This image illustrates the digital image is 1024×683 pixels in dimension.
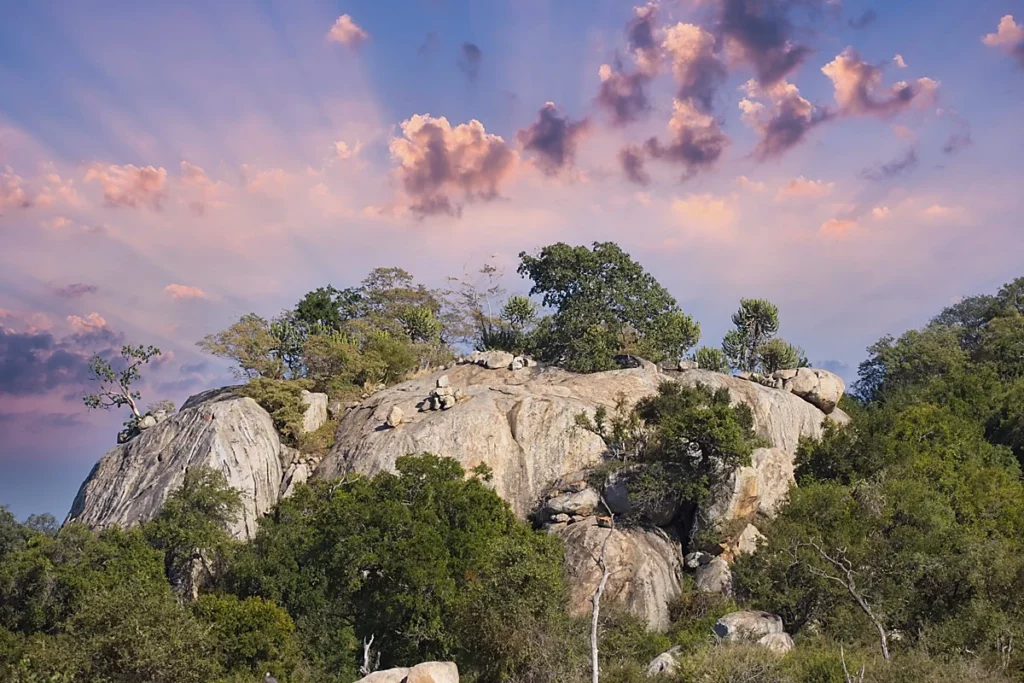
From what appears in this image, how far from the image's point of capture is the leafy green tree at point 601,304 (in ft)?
163

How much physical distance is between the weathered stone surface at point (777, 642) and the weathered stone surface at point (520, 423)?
1412cm

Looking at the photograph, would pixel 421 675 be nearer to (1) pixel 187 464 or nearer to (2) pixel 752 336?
(1) pixel 187 464

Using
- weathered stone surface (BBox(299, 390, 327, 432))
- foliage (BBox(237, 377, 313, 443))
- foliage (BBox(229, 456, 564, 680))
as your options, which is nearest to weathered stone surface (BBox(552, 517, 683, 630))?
foliage (BBox(229, 456, 564, 680))

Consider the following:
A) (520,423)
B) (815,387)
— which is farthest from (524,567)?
(815,387)

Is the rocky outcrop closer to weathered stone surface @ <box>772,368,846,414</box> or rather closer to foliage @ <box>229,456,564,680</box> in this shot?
foliage @ <box>229,456,564,680</box>

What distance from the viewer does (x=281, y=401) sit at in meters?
45.3

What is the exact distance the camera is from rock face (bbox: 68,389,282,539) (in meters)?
39.6

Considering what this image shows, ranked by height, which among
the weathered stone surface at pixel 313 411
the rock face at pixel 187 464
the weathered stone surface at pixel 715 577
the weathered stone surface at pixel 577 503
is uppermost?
the weathered stone surface at pixel 313 411

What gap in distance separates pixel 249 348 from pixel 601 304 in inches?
801

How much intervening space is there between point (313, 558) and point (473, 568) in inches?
247

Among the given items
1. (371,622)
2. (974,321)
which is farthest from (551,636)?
(974,321)

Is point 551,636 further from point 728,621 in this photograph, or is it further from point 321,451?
point 321,451

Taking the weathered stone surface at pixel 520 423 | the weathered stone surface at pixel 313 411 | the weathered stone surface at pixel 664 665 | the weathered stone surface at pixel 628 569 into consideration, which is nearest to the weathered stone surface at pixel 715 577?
the weathered stone surface at pixel 628 569

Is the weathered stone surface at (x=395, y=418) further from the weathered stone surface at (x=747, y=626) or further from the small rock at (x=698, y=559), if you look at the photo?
the weathered stone surface at (x=747, y=626)
